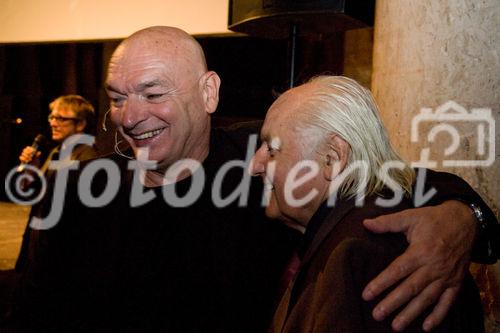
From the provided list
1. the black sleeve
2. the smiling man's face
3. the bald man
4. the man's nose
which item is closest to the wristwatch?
the black sleeve

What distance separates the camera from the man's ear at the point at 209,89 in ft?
5.81

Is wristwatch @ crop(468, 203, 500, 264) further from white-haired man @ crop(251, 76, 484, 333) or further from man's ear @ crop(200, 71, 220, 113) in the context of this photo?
man's ear @ crop(200, 71, 220, 113)

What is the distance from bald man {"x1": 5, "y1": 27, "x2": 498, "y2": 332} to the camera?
1618 millimetres

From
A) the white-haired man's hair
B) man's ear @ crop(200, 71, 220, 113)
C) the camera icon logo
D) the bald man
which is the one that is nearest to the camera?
the white-haired man's hair

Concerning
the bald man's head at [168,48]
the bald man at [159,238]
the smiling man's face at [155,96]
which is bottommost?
the bald man at [159,238]

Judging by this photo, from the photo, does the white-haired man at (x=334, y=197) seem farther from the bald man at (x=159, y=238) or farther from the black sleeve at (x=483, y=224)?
the bald man at (x=159, y=238)

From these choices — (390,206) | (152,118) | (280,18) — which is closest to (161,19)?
(280,18)

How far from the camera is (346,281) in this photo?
993 millimetres

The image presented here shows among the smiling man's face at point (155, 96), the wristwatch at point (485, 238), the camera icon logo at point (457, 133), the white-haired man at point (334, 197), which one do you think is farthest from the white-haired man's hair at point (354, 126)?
the camera icon logo at point (457, 133)

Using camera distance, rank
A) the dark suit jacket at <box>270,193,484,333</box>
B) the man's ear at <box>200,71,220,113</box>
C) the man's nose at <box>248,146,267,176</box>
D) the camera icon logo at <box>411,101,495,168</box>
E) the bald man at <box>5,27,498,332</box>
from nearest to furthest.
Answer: the dark suit jacket at <box>270,193,484,333</box> < the man's nose at <box>248,146,267,176</box> < the bald man at <box>5,27,498,332</box> < the man's ear at <box>200,71,220,113</box> < the camera icon logo at <box>411,101,495,168</box>

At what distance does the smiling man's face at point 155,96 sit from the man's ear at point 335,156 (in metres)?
0.58

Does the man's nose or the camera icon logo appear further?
the camera icon logo

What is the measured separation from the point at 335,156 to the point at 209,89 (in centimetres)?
67

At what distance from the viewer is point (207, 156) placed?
1.83m
